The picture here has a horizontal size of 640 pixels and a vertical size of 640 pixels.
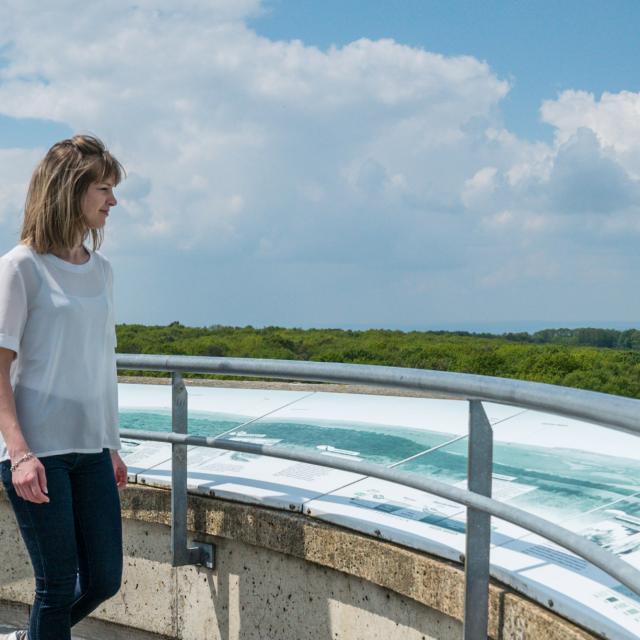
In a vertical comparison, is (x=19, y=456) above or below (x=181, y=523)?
above

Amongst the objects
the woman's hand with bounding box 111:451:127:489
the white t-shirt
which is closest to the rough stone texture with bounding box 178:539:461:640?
the woman's hand with bounding box 111:451:127:489

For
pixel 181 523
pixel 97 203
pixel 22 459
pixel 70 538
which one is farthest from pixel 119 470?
pixel 181 523

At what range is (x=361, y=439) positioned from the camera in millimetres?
4152

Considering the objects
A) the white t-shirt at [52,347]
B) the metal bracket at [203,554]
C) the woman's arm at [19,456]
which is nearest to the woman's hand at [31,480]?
the woman's arm at [19,456]

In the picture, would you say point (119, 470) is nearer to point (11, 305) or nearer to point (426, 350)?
point (11, 305)

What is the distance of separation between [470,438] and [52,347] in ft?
4.12

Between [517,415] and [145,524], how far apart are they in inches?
70.7

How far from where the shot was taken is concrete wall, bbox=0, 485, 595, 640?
3109mm

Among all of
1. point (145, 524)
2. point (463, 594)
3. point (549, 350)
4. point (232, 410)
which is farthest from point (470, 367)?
point (463, 594)

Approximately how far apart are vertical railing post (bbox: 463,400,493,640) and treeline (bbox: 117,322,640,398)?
908 cm

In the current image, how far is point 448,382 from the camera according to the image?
8.96 feet

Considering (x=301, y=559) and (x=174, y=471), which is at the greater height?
(x=174, y=471)

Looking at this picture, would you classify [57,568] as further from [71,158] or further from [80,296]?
[71,158]

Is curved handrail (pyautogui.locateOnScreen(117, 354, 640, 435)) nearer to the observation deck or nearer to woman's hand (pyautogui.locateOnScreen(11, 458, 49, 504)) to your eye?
the observation deck
